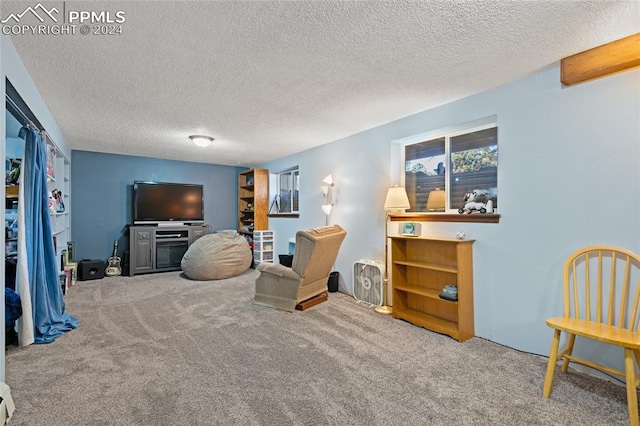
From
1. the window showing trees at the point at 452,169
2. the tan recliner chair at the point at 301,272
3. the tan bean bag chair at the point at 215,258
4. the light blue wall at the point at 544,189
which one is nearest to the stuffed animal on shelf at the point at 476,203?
the window showing trees at the point at 452,169

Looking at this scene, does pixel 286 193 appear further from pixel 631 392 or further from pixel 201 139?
pixel 631 392

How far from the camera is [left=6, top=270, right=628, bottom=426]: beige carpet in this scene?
175 centimetres

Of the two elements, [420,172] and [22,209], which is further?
[420,172]

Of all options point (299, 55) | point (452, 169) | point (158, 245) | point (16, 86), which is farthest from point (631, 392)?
point (158, 245)

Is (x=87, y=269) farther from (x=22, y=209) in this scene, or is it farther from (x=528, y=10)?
(x=528, y=10)

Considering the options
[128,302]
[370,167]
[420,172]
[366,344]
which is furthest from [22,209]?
[420,172]

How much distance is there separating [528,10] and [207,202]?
654 centimetres

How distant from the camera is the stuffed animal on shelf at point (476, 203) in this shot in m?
2.90

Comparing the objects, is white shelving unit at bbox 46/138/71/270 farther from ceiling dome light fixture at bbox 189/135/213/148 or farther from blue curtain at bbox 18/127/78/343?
ceiling dome light fixture at bbox 189/135/213/148

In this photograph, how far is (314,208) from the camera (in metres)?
5.30

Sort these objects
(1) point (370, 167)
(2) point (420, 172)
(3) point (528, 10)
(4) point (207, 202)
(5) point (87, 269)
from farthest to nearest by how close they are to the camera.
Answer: (4) point (207, 202) → (5) point (87, 269) → (1) point (370, 167) → (2) point (420, 172) → (3) point (528, 10)

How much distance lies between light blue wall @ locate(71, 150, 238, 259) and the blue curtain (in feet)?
10.5

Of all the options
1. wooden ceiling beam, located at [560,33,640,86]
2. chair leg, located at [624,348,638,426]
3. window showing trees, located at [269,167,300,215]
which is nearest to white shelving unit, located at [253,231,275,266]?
window showing trees, located at [269,167,300,215]

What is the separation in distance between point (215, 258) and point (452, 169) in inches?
155
